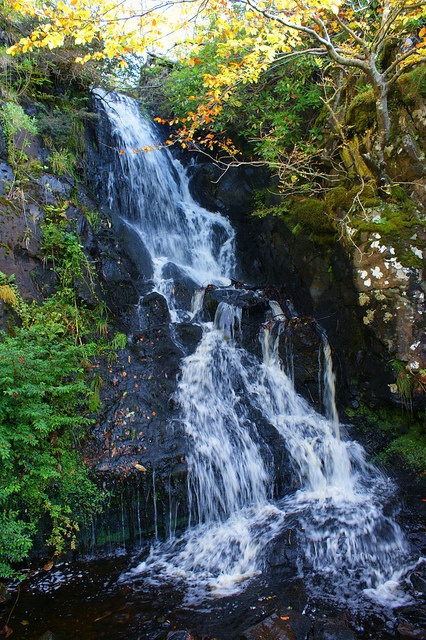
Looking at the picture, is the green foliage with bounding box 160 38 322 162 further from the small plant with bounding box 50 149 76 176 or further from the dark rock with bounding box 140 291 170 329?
the dark rock with bounding box 140 291 170 329

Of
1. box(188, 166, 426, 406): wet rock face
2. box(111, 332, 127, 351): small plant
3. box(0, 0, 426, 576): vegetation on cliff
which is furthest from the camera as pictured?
box(111, 332, 127, 351): small plant

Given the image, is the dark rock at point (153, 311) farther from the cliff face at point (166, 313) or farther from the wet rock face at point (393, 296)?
the wet rock face at point (393, 296)

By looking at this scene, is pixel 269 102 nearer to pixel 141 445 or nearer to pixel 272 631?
pixel 141 445

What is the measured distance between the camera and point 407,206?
6.66m

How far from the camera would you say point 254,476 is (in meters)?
6.00

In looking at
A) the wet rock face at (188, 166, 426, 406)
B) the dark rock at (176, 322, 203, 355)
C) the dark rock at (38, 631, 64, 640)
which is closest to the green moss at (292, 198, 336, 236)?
the wet rock face at (188, 166, 426, 406)

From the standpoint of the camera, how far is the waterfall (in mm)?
4715

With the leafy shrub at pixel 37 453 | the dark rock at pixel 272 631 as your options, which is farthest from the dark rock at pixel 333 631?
the leafy shrub at pixel 37 453

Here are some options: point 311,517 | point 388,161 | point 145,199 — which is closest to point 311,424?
point 311,517

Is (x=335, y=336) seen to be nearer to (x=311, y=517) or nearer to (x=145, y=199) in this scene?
(x=311, y=517)

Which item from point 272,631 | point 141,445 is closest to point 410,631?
point 272,631

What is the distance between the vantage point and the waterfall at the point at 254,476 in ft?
15.5

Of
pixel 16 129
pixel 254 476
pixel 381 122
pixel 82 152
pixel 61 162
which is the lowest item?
pixel 254 476

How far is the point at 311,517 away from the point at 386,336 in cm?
300
